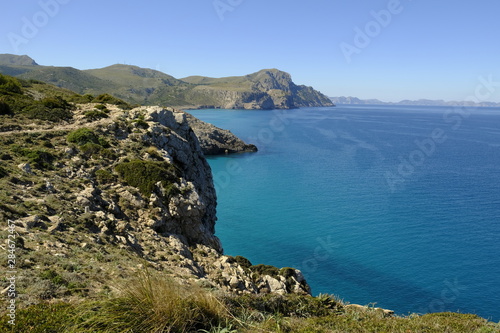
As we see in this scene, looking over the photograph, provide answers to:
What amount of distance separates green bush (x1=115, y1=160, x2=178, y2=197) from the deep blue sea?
57.6 ft

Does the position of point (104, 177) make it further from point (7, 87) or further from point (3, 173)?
point (7, 87)

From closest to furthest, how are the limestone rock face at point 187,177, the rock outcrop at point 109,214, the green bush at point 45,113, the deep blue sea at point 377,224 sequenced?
the rock outcrop at point 109,214, the limestone rock face at point 187,177, the green bush at point 45,113, the deep blue sea at point 377,224

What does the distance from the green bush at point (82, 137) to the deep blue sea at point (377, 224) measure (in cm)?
2100

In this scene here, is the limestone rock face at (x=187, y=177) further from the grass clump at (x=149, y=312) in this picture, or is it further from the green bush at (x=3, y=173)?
the grass clump at (x=149, y=312)

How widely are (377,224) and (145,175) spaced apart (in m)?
37.1

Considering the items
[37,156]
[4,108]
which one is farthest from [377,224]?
[4,108]

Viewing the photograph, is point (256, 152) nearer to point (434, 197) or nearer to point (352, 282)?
point (434, 197)

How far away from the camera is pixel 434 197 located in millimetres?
57812

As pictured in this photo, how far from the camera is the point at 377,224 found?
153 ft

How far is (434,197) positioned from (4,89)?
68863 millimetres

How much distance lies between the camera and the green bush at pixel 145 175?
902 inches

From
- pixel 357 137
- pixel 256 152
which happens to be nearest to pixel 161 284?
pixel 256 152

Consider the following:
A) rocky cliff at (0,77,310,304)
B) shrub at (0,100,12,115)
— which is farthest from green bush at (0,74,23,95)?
rocky cliff at (0,77,310,304)

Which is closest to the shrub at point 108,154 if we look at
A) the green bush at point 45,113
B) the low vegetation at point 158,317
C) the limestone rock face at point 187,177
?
the limestone rock face at point 187,177
